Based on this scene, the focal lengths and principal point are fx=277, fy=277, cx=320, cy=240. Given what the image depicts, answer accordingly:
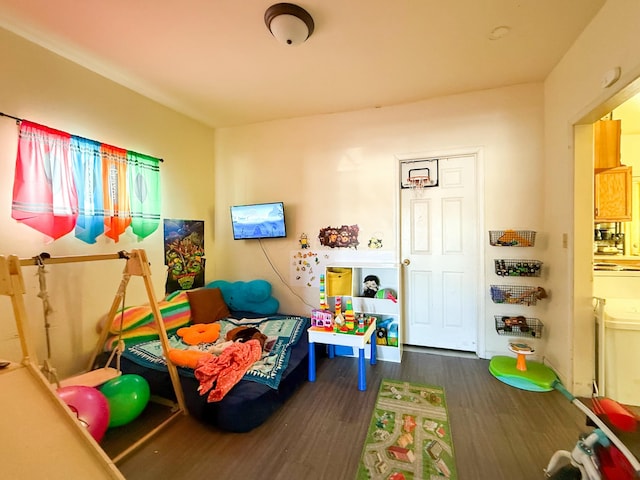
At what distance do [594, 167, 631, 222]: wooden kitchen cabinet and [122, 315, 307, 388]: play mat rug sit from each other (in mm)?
3434

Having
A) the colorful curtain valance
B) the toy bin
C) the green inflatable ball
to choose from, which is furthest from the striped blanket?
the toy bin

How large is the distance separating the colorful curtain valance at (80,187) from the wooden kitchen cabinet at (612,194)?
15.5 ft

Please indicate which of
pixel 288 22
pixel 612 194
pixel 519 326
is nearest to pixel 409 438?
pixel 519 326

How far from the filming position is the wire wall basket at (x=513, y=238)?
2.67 m

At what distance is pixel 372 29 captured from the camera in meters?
2.00

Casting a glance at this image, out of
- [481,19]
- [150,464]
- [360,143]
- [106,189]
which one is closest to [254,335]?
[150,464]

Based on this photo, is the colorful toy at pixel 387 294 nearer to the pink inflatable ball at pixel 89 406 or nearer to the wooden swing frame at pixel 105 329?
the wooden swing frame at pixel 105 329

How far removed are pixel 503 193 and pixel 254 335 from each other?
113 inches

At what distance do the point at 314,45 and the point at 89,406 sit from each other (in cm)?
290

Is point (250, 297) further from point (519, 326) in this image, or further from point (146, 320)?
point (519, 326)

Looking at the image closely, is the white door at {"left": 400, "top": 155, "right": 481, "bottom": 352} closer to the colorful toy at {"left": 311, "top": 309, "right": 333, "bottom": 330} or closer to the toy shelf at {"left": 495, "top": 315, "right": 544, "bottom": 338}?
the toy shelf at {"left": 495, "top": 315, "right": 544, "bottom": 338}

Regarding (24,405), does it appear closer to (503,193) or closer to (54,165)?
(54,165)

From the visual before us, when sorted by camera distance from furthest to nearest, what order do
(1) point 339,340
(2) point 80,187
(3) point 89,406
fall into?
(1) point 339,340 → (2) point 80,187 → (3) point 89,406

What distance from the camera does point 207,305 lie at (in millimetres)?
3191
